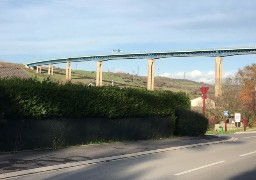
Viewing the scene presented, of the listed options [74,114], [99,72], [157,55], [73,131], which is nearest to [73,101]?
[74,114]

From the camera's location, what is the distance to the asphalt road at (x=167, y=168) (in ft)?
32.7

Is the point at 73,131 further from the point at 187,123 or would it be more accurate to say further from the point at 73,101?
the point at 187,123

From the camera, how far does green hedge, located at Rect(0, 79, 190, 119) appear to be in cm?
1330

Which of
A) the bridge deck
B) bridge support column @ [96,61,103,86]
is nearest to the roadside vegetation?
the bridge deck

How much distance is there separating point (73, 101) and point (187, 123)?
9.33m

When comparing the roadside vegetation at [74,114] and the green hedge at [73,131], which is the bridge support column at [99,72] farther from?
the green hedge at [73,131]

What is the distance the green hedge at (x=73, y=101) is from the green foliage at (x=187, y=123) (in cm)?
140

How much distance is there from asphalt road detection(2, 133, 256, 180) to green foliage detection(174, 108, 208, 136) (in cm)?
730

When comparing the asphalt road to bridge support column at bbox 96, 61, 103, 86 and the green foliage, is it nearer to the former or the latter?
the green foliage

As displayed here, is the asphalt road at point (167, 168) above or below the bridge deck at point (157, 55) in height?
below

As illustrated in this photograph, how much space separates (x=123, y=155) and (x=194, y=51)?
97299 mm

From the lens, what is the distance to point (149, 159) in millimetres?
13430

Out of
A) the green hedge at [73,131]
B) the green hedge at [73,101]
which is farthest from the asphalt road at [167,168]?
the green hedge at [73,101]

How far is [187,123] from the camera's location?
74.5 ft
